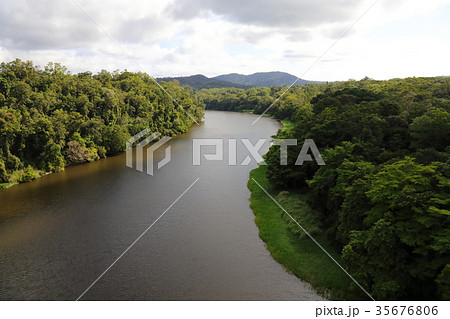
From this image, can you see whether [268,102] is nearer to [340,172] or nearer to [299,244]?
[340,172]

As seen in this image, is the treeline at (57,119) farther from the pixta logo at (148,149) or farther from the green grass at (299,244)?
the green grass at (299,244)

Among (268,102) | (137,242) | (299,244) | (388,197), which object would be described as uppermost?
(268,102)

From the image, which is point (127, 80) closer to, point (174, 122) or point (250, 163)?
point (174, 122)

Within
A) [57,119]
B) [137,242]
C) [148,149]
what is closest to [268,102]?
[148,149]

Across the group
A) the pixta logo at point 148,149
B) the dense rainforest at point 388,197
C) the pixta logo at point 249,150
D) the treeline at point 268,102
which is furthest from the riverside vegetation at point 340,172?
the treeline at point 268,102

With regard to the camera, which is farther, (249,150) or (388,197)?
(249,150)

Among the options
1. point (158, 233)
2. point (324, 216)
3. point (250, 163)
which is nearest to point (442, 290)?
point (324, 216)

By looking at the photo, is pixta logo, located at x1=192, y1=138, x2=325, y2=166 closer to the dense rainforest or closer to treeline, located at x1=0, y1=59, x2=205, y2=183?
the dense rainforest

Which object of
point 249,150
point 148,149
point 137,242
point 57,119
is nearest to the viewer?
point 137,242
